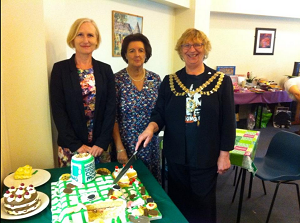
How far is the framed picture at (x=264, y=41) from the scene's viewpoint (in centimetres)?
519

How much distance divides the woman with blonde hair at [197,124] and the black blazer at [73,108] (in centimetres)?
30

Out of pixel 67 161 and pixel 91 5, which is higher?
pixel 91 5

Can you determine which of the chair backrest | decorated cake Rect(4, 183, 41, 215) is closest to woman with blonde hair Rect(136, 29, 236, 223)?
decorated cake Rect(4, 183, 41, 215)

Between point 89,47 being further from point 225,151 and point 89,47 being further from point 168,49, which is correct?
point 168,49

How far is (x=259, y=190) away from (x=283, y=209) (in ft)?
1.18

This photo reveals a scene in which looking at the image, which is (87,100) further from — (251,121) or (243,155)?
(251,121)

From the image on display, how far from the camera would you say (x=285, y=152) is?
2.17 m

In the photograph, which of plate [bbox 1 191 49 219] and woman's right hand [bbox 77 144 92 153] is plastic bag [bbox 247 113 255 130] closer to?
woman's right hand [bbox 77 144 92 153]

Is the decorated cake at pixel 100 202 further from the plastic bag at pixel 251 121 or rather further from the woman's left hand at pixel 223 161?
the plastic bag at pixel 251 121

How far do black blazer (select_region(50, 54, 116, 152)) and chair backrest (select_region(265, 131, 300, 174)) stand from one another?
157cm

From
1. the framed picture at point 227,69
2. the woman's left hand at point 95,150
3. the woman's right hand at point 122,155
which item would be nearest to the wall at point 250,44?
the framed picture at point 227,69

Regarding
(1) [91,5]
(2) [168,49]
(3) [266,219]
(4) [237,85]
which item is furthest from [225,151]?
(4) [237,85]

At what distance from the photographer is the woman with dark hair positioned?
5.53 ft

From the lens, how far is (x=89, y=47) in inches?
57.7
